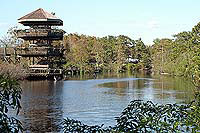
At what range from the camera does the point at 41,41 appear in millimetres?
30375

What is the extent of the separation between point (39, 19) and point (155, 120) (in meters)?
27.9

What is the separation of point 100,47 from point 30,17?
2029 centimetres

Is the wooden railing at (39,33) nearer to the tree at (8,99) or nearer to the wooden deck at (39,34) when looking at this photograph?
the wooden deck at (39,34)

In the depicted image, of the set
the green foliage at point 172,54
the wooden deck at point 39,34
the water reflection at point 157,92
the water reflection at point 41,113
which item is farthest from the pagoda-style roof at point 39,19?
the water reflection at point 41,113

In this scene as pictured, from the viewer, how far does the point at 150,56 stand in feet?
177

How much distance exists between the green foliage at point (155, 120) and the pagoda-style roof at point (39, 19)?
27.3 meters

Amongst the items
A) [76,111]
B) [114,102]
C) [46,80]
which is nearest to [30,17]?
[46,80]

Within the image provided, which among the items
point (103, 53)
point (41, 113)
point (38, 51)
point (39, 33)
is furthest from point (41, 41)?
point (103, 53)

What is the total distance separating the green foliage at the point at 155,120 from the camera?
6.89 ft

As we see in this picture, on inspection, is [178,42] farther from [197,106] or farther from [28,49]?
[197,106]

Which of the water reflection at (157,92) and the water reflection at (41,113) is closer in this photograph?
the water reflection at (41,113)

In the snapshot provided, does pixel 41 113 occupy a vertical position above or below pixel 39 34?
below

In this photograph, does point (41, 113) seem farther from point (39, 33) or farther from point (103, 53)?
point (103, 53)

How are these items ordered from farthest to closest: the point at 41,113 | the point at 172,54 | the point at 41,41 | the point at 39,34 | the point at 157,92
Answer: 1. the point at 172,54
2. the point at 41,41
3. the point at 39,34
4. the point at 157,92
5. the point at 41,113
